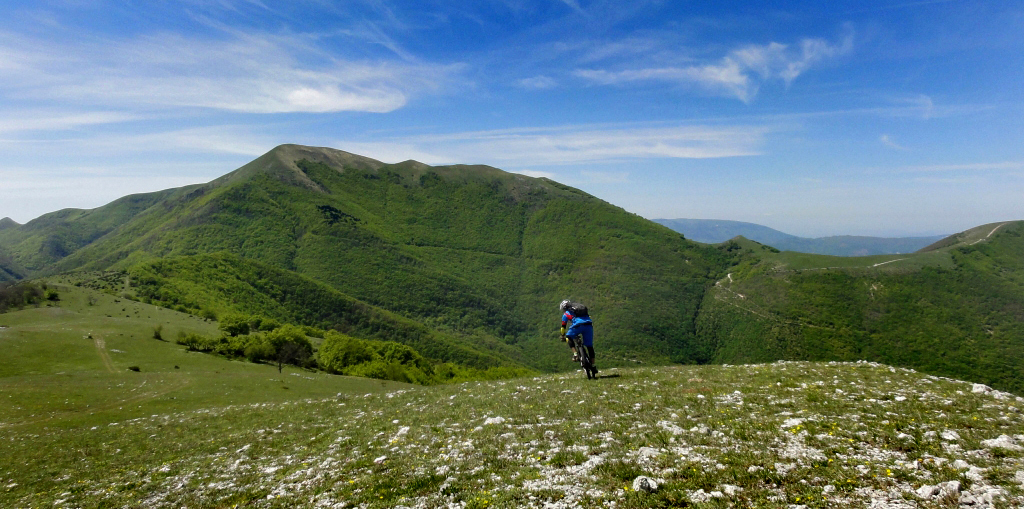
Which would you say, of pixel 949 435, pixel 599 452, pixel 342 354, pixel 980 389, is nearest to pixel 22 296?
pixel 342 354

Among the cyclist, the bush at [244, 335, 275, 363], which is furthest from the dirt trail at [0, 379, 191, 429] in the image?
the bush at [244, 335, 275, 363]

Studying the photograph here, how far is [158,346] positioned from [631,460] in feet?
238

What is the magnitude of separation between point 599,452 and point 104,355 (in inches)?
2561

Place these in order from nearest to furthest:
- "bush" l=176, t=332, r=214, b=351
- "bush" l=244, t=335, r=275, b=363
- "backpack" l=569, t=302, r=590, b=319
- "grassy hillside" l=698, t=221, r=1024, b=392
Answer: "backpack" l=569, t=302, r=590, b=319, "bush" l=176, t=332, r=214, b=351, "bush" l=244, t=335, r=275, b=363, "grassy hillside" l=698, t=221, r=1024, b=392

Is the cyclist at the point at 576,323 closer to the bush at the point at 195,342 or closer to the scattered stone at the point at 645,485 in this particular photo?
the scattered stone at the point at 645,485

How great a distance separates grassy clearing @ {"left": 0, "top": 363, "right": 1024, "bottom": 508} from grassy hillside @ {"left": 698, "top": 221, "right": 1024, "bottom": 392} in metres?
157

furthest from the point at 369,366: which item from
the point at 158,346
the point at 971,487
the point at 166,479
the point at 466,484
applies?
the point at 971,487

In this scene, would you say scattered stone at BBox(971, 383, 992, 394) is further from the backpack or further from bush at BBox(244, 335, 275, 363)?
bush at BBox(244, 335, 275, 363)

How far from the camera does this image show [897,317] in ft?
510

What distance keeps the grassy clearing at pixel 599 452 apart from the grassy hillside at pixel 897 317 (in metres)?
157

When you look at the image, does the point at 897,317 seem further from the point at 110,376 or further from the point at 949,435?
the point at 110,376

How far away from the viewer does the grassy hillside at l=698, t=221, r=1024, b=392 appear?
134 meters

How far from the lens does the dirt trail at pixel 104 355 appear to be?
4756 centimetres

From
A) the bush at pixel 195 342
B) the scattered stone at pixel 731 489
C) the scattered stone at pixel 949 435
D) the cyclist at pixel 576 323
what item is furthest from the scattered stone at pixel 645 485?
the bush at pixel 195 342
